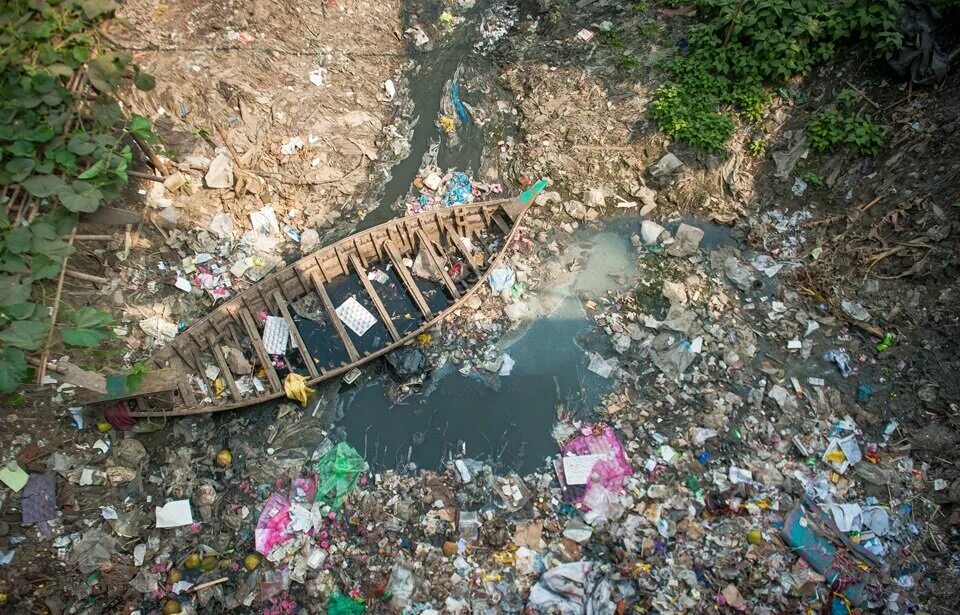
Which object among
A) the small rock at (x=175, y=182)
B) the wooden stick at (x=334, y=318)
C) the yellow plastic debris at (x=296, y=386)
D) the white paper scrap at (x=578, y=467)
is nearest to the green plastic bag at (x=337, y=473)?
the yellow plastic debris at (x=296, y=386)

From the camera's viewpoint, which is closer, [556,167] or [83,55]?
[83,55]

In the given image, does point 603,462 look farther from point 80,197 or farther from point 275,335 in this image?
point 80,197

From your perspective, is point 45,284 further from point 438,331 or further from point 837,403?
point 837,403

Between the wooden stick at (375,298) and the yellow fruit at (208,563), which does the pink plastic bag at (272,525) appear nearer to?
the yellow fruit at (208,563)

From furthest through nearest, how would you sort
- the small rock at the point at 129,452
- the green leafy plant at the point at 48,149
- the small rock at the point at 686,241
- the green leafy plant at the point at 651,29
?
the green leafy plant at the point at 651,29 → the small rock at the point at 686,241 → the small rock at the point at 129,452 → the green leafy plant at the point at 48,149

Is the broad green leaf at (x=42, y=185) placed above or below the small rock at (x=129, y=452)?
above

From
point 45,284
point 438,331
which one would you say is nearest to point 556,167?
point 438,331

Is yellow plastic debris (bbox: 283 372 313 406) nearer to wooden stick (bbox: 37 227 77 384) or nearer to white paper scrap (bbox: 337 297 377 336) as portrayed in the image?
white paper scrap (bbox: 337 297 377 336)
